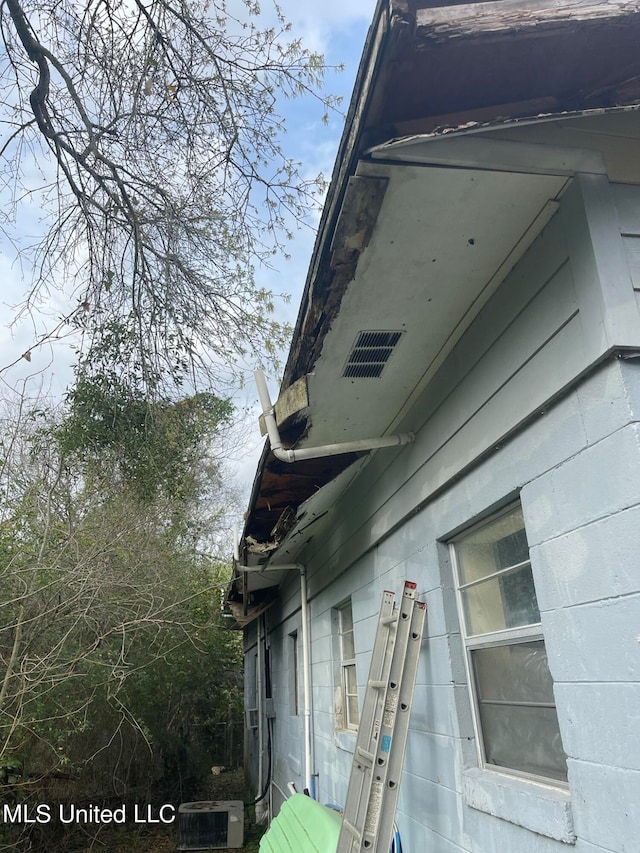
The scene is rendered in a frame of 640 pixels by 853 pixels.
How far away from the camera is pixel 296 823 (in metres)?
4.27

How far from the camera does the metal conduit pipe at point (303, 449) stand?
11.1 feet

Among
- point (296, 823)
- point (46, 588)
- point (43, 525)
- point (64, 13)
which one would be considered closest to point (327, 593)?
point (296, 823)

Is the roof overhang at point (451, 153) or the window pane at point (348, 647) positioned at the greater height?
the roof overhang at point (451, 153)

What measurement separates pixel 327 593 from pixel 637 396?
4.65m

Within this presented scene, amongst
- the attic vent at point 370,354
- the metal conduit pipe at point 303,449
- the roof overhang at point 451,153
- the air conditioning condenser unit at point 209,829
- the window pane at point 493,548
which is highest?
the roof overhang at point 451,153

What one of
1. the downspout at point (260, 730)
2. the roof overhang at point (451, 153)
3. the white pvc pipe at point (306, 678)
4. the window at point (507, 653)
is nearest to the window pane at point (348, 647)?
the white pvc pipe at point (306, 678)

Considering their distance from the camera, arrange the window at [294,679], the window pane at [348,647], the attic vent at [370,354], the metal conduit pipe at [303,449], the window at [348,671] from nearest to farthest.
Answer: the attic vent at [370,354]
the metal conduit pipe at [303,449]
the window at [348,671]
the window pane at [348,647]
the window at [294,679]

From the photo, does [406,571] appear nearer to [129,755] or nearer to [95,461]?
[95,461]

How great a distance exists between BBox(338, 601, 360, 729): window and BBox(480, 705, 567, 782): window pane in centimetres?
249

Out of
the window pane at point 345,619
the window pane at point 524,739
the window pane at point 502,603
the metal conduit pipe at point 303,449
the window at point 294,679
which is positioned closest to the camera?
A: the window pane at point 524,739

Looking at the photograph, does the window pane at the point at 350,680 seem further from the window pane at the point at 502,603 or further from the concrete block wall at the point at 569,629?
the window pane at the point at 502,603

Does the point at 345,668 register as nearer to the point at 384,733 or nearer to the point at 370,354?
the point at 384,733

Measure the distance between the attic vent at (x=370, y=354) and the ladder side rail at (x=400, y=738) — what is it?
1241mm

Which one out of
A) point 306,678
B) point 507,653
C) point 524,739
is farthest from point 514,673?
point 306,678
